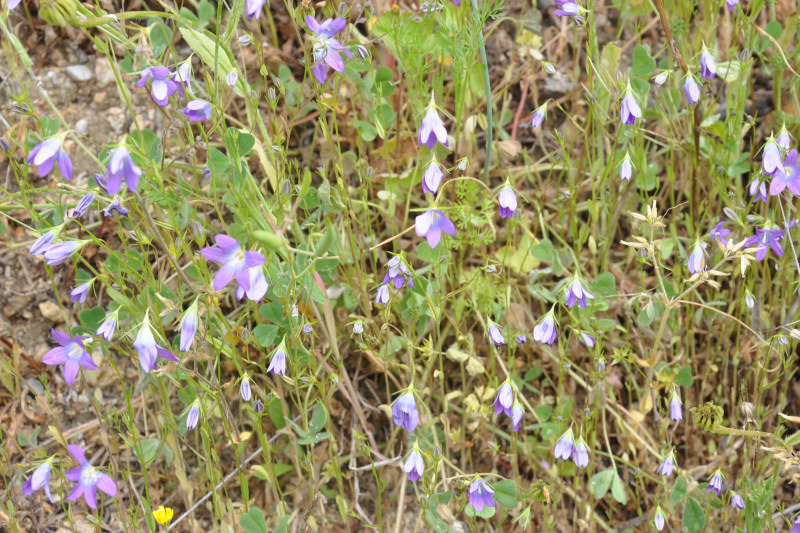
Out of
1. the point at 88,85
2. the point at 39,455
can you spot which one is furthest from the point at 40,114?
the point at 39,455

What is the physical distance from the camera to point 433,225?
2043 mm

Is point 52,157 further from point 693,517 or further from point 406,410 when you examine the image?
point 693,517

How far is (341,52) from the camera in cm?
213

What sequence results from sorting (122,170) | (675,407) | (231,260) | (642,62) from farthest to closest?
1. (642,62)
2. (675,407)
3. (231,260)
4. (122,170)

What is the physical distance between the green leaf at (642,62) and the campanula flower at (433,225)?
47.7 inches

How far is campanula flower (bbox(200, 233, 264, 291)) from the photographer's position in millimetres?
1617

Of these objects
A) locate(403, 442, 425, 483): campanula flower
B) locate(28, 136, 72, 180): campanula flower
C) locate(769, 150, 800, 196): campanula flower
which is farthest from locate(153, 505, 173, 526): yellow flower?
locate(769, 150, 800, 196): campanula flower

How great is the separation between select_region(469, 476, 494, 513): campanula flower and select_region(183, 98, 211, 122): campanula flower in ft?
4.23

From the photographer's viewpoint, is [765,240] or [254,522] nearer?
[254,522]

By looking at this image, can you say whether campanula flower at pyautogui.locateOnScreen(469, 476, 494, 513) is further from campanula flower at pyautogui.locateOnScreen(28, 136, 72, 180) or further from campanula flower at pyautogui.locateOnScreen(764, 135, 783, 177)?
campanula flower at pyautogui.locateOnScreen(28, 136, 72, 180)

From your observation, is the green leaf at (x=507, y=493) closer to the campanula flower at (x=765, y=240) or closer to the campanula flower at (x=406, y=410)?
the campanula flower at (x=406, y=410)

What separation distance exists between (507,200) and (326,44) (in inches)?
27.8

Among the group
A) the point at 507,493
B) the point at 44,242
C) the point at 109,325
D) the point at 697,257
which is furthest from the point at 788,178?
the point at 44,242

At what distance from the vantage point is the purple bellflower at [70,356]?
2061 millimetres
